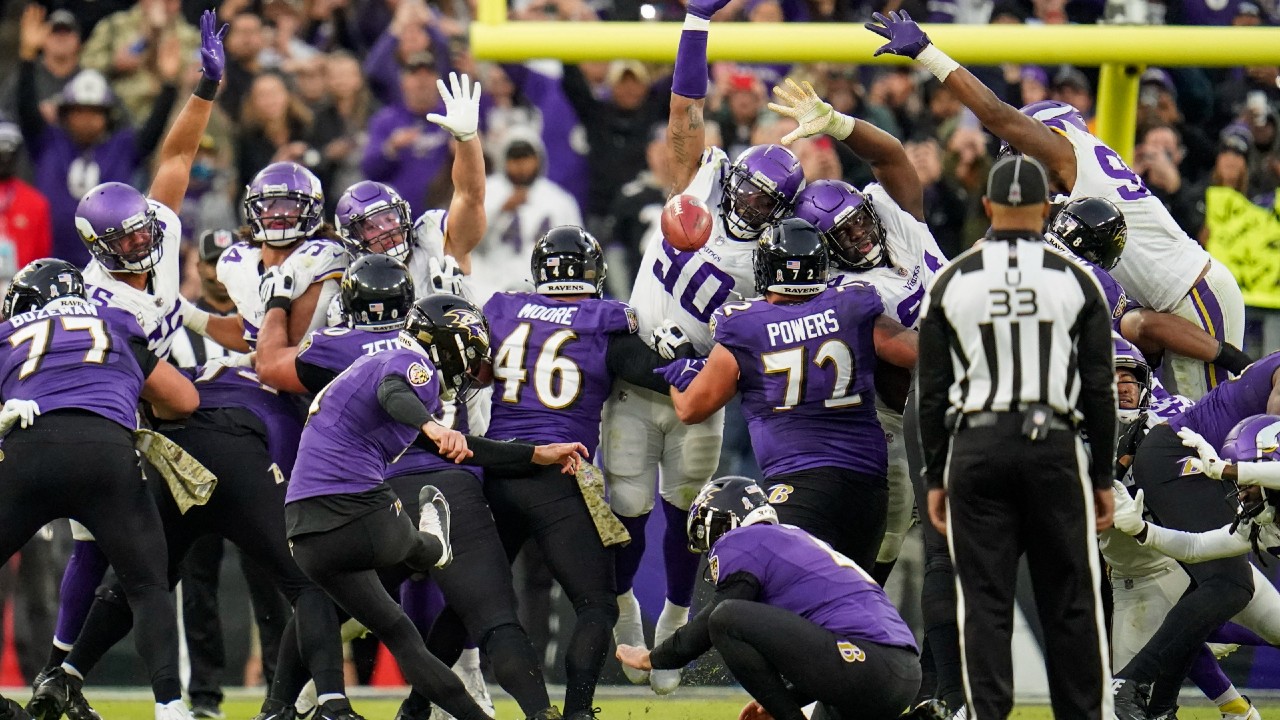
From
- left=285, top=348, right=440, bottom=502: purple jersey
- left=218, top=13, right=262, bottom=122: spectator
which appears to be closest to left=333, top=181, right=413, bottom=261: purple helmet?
left=285, top=348, right=440, bottom=502: purple jersey

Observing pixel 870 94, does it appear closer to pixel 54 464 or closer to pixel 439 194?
pixel 439 194

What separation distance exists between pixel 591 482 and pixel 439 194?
4.63 m

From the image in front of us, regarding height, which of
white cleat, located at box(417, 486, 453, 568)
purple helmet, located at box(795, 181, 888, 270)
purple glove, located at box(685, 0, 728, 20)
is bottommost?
white cleat, located at box(417, 486, 453, 568)

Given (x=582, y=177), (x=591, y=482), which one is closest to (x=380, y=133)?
(x=582, y=177)

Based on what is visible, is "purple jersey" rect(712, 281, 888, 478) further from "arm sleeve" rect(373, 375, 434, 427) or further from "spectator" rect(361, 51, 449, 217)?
"spectator" rect(361, 51, 449, 217)

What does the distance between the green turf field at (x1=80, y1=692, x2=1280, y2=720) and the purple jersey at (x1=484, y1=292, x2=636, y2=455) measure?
52.5 inches

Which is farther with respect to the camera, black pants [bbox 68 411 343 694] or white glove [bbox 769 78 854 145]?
white glove [bbox 769 78 854 145]

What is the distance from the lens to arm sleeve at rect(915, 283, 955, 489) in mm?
5293

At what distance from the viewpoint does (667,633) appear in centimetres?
736

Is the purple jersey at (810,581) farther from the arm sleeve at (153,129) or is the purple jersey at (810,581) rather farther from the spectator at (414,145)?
the arm sleeve at (153,129)

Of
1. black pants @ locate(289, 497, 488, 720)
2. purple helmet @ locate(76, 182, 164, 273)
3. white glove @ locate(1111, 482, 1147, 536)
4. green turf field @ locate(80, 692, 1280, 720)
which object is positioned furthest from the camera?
green turf field @ locate(80, 692, 1280, 720)

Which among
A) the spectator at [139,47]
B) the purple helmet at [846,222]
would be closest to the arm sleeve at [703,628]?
the purple helmet at [846,222]

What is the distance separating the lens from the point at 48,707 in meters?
6.74

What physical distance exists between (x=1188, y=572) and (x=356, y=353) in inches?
131
